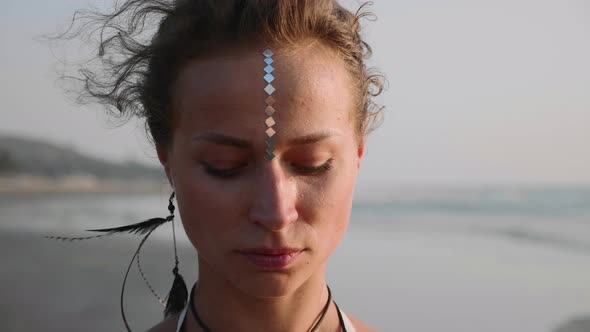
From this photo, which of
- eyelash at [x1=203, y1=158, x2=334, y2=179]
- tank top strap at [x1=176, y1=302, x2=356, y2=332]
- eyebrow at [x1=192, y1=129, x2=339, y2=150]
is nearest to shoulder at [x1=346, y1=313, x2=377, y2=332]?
tank top strap at [x1=176, y1=302, x2=356, y2=332]

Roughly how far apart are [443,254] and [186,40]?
5203mm

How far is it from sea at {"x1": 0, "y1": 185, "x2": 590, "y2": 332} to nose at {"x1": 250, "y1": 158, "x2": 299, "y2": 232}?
→ 294cm

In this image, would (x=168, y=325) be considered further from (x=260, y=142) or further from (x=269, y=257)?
(x=260, y=142)

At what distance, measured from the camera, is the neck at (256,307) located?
1.91m

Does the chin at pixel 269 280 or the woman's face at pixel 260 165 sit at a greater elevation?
the woman's face at pixel 260 165

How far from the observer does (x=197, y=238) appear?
1827 mm

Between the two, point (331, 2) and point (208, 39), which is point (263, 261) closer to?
point (208, 39)

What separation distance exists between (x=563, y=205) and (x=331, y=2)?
10756 millimetres

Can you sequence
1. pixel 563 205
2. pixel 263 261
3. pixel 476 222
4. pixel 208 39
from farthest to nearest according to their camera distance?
1. pixel 563 205
2. pixel 476 222
3. pixel 208 39
4. pixel 263 261

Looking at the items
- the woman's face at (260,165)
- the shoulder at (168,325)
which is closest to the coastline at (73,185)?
the shoulder at (168,325)

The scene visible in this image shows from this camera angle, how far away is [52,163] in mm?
10984

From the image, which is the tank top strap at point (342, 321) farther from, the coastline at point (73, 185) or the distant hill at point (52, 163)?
the distant hill at point (52, 163)

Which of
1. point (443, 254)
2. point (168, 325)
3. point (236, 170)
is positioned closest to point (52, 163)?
point (443, 254)

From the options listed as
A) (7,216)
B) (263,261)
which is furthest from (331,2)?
(7,216)
